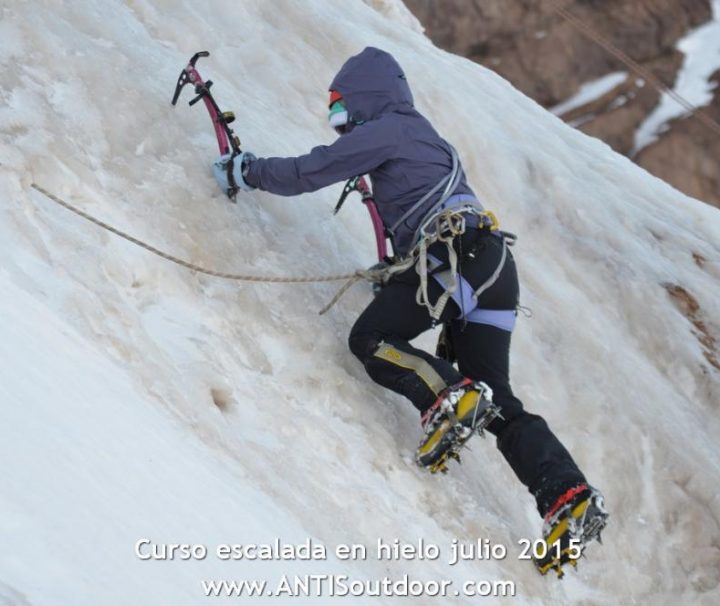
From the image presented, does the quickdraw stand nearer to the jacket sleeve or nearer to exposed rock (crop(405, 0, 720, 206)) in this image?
the jacket sleeve

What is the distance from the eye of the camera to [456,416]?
3.67 m

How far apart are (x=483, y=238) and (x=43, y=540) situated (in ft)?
7.12

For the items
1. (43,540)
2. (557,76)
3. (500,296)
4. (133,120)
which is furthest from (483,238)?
(557,76)

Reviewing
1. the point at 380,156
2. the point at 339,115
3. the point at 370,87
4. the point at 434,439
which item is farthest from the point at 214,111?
the point at 434,439

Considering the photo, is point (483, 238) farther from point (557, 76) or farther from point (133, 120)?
point (557, 76)

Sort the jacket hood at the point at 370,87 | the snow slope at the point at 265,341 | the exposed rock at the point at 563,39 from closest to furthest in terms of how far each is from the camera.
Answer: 1. the snow slope at the point at 265,341
2. the jacket hood at the point at 370,87
3. the exposed rock at the point at 563,39

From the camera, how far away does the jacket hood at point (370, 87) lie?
162 inches

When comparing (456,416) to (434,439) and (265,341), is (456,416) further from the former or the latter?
(265,341)

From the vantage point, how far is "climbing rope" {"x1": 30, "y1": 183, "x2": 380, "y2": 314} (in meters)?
3.64

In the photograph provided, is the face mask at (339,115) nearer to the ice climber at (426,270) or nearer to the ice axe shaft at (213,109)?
the ice climber at (426,270)

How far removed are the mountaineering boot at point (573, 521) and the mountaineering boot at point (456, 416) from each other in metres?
0.37

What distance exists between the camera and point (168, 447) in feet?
9.97

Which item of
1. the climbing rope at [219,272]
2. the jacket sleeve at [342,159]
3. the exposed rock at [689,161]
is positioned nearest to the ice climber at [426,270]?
the jacket sleeve at [342,159]

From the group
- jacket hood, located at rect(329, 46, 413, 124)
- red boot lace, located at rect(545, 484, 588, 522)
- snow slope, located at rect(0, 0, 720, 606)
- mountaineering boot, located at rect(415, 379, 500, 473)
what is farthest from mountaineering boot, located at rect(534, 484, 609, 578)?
jacket hood, located at rect(329, 46, 413, 124)
